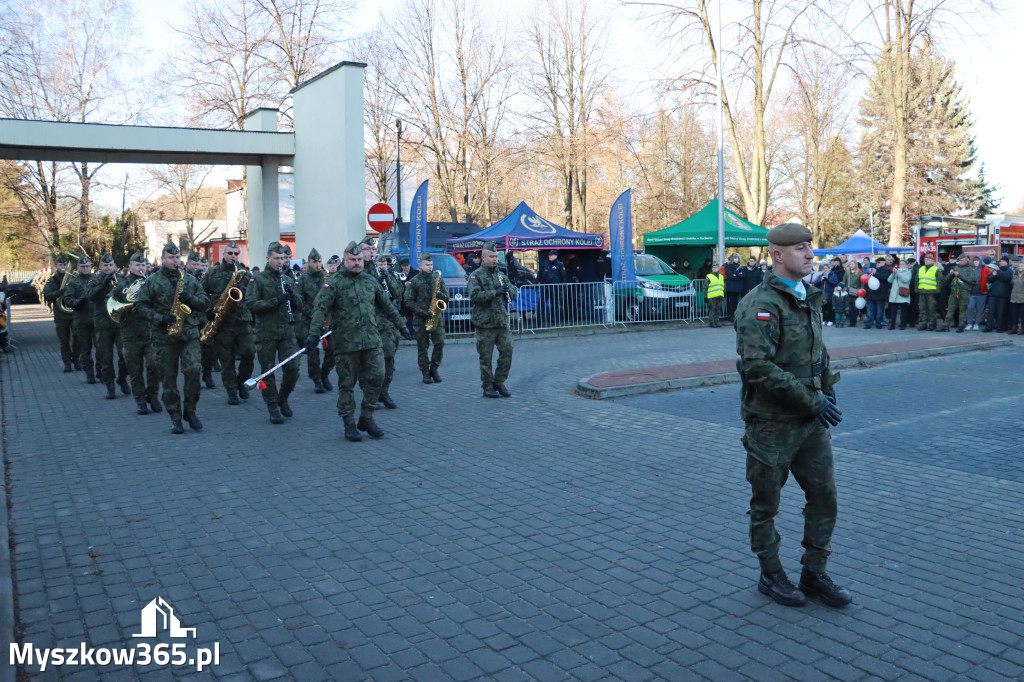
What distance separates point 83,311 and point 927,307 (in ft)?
58.9

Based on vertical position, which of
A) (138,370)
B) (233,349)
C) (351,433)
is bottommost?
(351,433)

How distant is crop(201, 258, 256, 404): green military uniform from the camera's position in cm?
1057

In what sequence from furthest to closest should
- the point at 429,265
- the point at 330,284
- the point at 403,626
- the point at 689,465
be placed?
the point at 429,265, the point at 330,284, the point at 689,465, the point at 403,626

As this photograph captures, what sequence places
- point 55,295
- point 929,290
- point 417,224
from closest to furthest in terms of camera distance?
point 55,295
point 929,290
point 417,224

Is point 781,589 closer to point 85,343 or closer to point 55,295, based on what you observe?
point 85,343

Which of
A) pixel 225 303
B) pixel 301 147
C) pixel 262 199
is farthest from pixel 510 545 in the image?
pixel 262 199

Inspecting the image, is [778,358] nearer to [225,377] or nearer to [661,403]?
[661,403]

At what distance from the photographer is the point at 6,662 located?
3.69 meters

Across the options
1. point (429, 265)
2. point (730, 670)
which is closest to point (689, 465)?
point (730, 670)

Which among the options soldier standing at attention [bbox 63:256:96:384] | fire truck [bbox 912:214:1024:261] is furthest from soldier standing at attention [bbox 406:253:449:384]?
fire truck [bbox 912:214:1024:261]

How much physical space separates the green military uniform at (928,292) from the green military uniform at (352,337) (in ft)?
50.5

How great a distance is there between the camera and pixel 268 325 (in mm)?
9961

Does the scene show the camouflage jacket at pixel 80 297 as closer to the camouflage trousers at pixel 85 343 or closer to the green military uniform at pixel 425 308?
the camouflage trousers at pixel 85 343

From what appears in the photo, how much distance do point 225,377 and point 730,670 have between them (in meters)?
8.85
